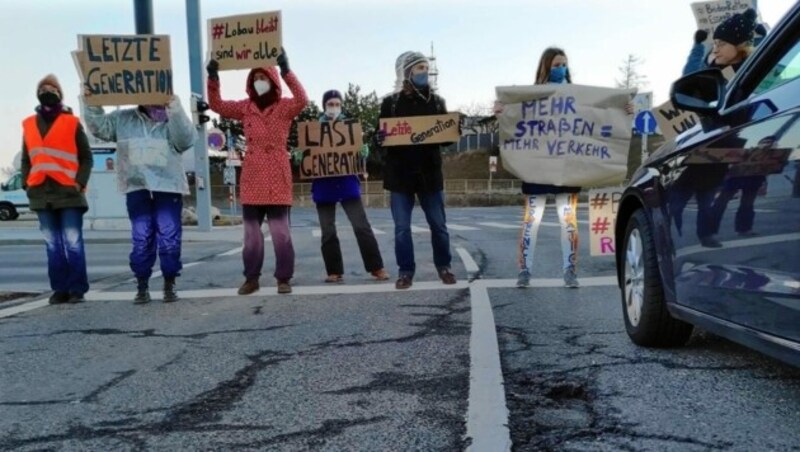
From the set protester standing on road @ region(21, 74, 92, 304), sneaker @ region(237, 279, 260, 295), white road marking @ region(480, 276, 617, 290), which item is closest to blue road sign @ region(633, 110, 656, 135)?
white road marking @ region(480, 276, 617, 290)

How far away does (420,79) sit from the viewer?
609 centimetres

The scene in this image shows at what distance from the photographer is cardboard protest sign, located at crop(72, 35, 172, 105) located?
5.96 metres

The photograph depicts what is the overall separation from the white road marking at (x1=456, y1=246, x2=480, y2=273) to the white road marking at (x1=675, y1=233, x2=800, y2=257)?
421 centimetres

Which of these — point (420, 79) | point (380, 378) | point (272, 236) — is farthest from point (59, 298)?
point (380, 378)

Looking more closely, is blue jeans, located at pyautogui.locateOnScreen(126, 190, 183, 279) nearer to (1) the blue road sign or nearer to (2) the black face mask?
(2) the black face mask

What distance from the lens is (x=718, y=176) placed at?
2.88 metres

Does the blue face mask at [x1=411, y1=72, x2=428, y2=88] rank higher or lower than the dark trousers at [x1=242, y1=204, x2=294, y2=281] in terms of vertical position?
higher

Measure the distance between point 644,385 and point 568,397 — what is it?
1.25ft

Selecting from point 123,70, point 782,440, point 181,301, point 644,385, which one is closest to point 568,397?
point 644,385

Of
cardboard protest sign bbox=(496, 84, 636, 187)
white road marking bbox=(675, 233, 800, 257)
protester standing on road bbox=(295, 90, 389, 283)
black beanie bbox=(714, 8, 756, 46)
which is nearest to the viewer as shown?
white road marking bbox=(675, 233, 800, 257)

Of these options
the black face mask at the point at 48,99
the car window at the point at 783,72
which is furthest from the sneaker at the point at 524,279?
the black face mask at the point at 48,99

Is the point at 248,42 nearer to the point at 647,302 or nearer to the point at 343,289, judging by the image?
the point at 343,289

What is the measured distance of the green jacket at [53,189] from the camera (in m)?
5.85

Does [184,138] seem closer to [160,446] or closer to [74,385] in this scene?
[74,385]
